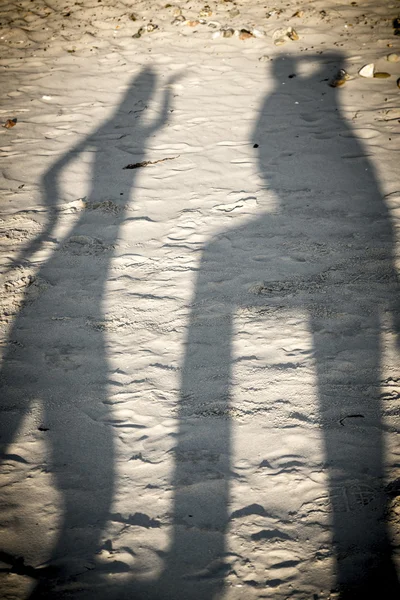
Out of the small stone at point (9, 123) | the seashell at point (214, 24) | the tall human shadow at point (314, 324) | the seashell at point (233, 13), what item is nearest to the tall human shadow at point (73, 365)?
the tall human shadow at point (314, 324)

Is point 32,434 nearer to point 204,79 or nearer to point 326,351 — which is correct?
point 326,351

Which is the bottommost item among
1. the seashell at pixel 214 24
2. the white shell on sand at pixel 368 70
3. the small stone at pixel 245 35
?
the white shell on sand at pixel 368 70

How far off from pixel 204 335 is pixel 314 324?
74 centimetres

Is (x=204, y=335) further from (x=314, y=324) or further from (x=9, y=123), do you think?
(x=9, y=123)

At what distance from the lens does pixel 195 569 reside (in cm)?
158

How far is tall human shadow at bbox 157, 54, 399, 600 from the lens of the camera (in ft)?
5.34

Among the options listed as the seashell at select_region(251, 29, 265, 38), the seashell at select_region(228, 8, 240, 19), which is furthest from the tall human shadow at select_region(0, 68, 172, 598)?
the seashell at select_region(228, 8, 240, 19)

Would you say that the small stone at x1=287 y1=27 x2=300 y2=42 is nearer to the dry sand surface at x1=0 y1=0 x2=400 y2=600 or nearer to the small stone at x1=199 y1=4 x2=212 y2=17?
the dry sand surface at x1=0 y1=0 x2=400 y2=600

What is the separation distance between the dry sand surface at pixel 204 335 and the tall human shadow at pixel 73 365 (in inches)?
0.5

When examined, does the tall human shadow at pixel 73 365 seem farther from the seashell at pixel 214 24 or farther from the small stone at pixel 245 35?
the seashell at pixel 214 24

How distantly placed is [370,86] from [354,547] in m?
4.97

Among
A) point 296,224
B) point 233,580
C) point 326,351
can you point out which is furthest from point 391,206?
point 233,580

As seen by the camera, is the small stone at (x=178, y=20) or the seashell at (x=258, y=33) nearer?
the seashell at (x=258, y=33)

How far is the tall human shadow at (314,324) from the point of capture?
163 centimetres
